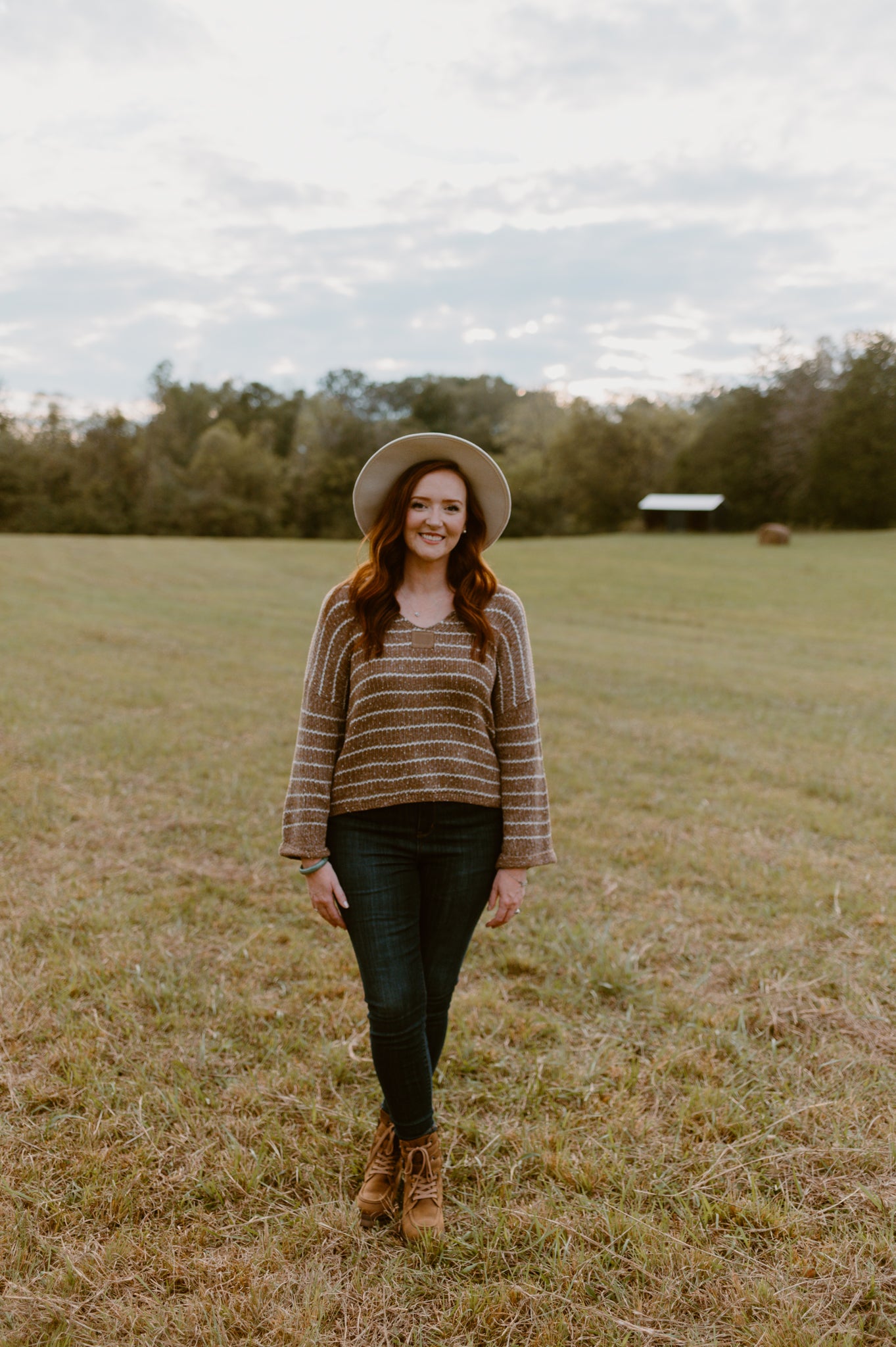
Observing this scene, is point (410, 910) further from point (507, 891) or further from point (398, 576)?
point (398, 576)

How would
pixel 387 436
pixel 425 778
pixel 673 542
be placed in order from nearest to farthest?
pixel 425 778 < pixel 673 542 < pixel 387 436

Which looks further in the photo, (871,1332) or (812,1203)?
(812,1203)

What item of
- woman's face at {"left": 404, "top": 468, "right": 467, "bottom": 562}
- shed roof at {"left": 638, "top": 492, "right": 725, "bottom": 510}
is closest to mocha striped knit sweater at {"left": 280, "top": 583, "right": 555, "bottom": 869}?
woman's face at {"left": 404, "top": 468, "right": 467, "bottom": 562}

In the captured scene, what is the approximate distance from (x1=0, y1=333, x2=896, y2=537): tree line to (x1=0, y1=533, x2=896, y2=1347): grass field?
144 ft

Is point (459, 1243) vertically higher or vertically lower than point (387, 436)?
lower

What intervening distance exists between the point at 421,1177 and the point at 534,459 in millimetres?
57450

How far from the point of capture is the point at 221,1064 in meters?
2.97

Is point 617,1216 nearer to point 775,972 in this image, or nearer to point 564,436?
point 775,972

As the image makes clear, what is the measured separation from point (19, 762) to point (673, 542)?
34820mm

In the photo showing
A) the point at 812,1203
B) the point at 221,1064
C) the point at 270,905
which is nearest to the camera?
the point at 812,1203

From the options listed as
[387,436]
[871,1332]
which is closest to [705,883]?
[871,1332]

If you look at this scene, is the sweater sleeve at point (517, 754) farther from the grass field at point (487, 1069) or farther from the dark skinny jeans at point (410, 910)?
the grass field at point (487, 1069)

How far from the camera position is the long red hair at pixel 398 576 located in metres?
2.28

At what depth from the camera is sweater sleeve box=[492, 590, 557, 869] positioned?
2359 mm
